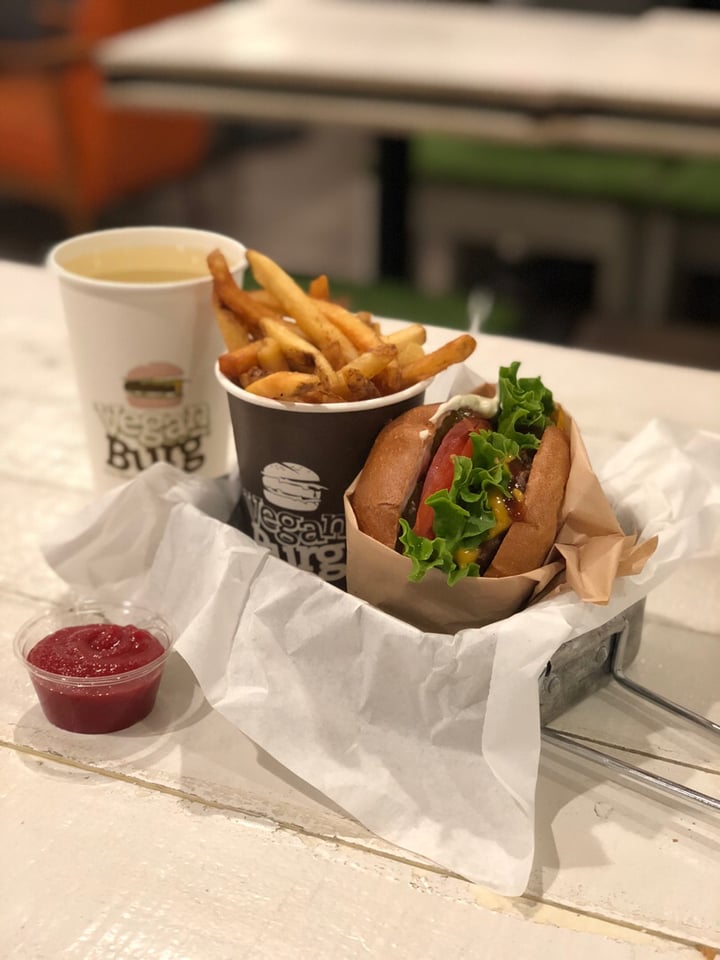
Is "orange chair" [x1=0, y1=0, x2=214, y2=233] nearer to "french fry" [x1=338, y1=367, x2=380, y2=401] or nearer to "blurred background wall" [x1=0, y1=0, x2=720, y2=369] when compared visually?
A: "blurred background wall" [x1=0, y1=0, x2=720, y2=369]

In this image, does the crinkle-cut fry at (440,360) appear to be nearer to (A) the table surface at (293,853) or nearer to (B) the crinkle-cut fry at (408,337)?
(B) the crinkle-cut fry at (408,337)

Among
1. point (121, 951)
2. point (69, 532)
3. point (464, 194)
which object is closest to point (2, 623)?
point (69, 532)

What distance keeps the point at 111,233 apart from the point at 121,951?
2.52 feet

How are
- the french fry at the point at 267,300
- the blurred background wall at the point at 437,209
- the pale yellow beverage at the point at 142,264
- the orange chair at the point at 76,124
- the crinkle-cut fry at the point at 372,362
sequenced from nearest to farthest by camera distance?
the crinkle-cut fry at the point at 372,362 < the french fry at the point at 267,300 < the pale yellow beverage at the point at 142,264 < the blurred background wall at the point at 437,209 < the orange chair at the point at 76,124

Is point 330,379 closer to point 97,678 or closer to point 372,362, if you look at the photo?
point 372,362

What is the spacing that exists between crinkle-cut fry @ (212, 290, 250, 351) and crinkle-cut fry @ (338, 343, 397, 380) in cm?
14

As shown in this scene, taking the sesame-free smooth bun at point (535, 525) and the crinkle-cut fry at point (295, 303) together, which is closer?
the sesame-free smooth bun at point (535, 525)

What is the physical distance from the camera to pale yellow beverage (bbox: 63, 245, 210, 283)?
1205 millimetres

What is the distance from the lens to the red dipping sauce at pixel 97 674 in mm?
883

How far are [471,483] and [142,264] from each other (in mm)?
557

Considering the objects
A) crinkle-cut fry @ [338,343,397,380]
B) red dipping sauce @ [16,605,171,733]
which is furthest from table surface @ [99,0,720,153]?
red dipping sauce @ [16,605,171,733]

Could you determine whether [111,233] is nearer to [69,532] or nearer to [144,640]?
[69,532]

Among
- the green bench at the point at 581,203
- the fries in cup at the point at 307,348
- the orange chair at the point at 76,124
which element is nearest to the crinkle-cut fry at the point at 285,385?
the fries in cup at the point at 307,348

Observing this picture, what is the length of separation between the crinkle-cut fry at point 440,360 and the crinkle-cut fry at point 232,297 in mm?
149
